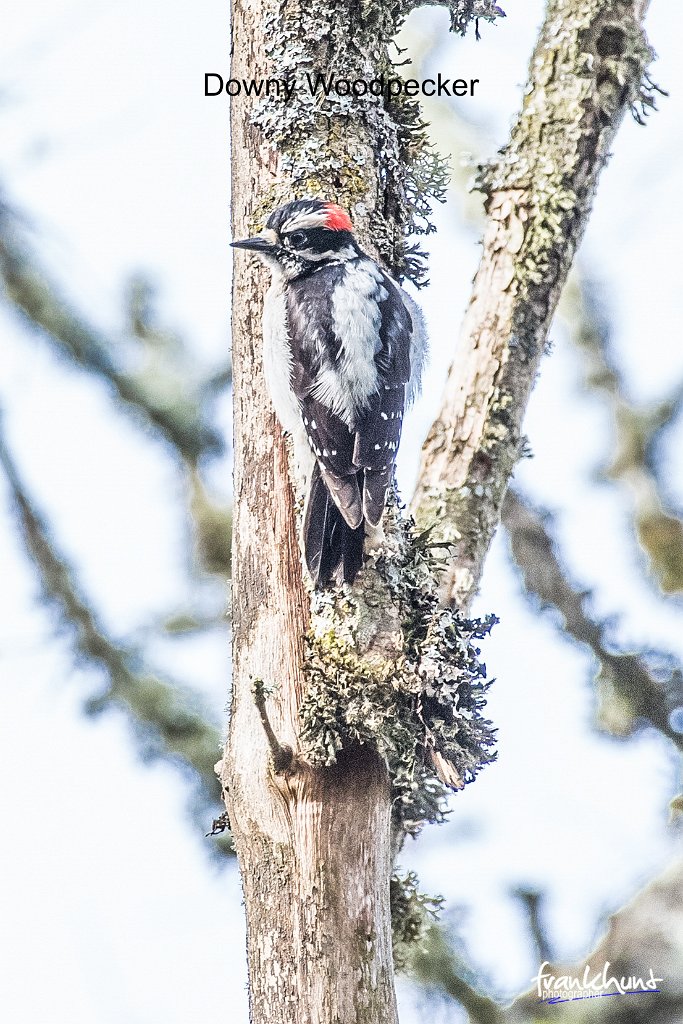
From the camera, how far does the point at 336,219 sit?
86.7 inches

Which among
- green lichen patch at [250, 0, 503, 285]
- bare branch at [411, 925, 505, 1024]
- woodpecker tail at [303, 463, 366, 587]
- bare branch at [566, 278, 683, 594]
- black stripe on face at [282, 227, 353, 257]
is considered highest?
bare branch at [566, 278, 683, 594]

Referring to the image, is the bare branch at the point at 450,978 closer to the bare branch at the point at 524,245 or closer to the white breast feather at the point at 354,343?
the bare branch at the point at 524,245

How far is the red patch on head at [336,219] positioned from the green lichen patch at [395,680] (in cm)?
70

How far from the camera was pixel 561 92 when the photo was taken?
8.75 ft

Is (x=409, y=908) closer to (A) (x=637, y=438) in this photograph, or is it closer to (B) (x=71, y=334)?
(B) (x=71, y=334)

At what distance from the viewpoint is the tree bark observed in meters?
1.90

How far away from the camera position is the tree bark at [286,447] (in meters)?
1.90

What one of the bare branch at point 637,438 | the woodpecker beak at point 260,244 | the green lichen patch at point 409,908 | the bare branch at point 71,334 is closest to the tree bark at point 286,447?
the woodpecker beak at point 260,244

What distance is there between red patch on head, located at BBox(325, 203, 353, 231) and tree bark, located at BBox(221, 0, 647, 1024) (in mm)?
56

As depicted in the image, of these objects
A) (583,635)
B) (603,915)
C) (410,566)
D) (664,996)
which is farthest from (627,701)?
(410,566)

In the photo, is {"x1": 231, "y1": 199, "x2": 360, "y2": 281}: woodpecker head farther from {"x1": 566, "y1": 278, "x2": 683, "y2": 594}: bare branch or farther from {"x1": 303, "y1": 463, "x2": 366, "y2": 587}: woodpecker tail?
{"x1": 566, "y1": 278, "x2": 683, "y2": 594}: bare branch

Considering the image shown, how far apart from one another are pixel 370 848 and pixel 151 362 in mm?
1717

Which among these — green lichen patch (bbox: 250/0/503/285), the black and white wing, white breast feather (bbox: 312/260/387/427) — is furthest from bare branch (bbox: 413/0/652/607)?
white breast feather (bbox: 312/260/387/427)

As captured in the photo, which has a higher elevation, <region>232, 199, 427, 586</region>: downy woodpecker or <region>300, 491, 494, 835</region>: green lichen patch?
<region>232, 199, 427, 586</region>: downy woodpecker
